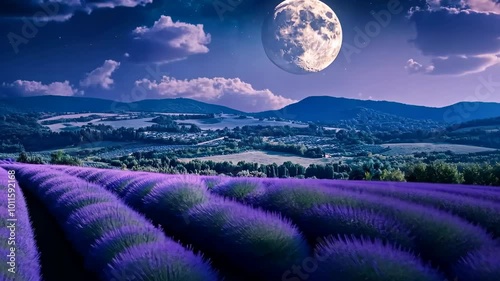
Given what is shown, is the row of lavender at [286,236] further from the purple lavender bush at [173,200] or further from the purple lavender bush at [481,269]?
the purple lavender bush at [481,269]

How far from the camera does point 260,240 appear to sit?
423 cm

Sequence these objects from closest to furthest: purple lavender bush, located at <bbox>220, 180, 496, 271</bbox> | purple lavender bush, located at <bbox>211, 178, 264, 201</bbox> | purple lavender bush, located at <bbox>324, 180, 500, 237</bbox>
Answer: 1. purple lavender bush, located at <bbox>220, 180, 496, 271</bbox>
2. purple lavender bush, located at <bbox>324, 180, 500, 237</bbox>
3. purple lavender bush, located at <bbox>211, 178, 264, 201</bbox>

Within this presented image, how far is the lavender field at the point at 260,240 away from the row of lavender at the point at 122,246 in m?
0.01

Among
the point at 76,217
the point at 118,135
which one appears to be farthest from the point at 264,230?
the point at 118,135

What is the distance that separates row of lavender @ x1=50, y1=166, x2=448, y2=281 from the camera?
10.3 feet

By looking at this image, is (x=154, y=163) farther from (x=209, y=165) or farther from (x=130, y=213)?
(x=130, y=213)

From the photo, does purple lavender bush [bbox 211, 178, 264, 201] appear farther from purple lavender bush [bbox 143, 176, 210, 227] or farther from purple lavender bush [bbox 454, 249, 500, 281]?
purple lavender bush [bbox 454, 249, 500, 281]

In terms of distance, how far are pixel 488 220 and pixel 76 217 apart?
5.82 meters

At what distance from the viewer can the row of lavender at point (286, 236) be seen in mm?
3148

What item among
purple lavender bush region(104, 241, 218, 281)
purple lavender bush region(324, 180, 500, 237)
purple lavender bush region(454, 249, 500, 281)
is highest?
purple lavender bush region(454, 249, 500, 281)

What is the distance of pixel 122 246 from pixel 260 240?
54.6 inches

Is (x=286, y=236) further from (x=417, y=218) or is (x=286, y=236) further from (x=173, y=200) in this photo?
(x=173, y=200)

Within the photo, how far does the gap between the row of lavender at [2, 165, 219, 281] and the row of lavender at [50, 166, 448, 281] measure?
523 mm

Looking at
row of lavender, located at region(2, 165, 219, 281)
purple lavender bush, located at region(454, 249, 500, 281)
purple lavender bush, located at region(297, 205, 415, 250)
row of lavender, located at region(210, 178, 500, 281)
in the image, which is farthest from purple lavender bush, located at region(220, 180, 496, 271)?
row of lavender, located at region(2, 165, 219, 281)
